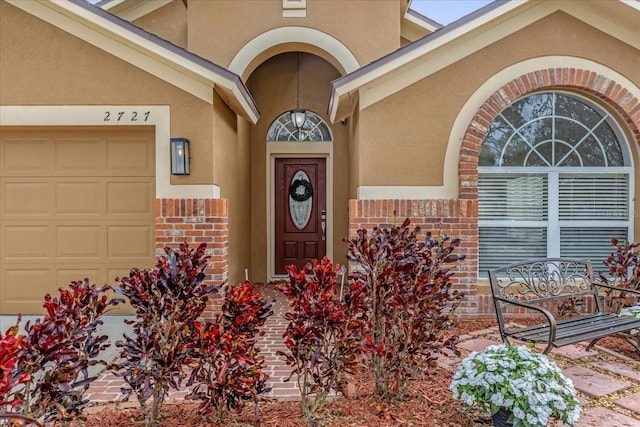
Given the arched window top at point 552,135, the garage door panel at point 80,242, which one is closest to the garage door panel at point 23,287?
the garage door panel at point 80,242

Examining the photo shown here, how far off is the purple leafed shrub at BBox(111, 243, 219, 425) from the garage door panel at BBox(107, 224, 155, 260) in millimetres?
3024

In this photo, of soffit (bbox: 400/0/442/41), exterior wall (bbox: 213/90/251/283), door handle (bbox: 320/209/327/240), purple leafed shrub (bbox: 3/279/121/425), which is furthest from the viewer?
door handle (bbox: 320/209/327/240)

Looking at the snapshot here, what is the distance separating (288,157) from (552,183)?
504cm

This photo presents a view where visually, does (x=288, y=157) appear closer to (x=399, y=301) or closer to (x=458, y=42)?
(x=458, y=42)

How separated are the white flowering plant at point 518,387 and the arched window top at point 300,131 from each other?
6364 millimetres

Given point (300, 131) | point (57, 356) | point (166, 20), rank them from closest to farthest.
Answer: point (57, 356)
point (166, 20)
point (300, 131)

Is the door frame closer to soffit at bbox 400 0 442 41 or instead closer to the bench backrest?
soffit at bbox 400 0 442 41

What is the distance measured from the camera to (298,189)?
8.70 metres

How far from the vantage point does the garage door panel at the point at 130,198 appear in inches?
223

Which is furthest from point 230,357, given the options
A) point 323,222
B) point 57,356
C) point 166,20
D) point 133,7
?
point 133,7

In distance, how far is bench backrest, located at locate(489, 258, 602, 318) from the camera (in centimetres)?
454

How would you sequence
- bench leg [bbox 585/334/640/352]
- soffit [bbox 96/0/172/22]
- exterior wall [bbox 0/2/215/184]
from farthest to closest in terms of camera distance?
1. soffit [bbox 96/0/172/22]
2. exterior wall [bbox 0/2/215/184]
3. bench leg [bbox 585/334/640/352]

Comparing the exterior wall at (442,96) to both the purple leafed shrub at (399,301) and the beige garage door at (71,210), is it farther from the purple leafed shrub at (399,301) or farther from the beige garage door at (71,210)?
the beige garage door at (71,210)

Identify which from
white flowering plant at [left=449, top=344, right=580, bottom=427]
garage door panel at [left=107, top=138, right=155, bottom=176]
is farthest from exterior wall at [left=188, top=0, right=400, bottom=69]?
white flowering plant at [left=449, top=344, right=580, bottom=427]
